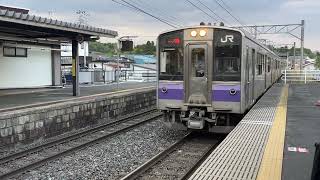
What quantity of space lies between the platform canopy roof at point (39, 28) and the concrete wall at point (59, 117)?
114 inches

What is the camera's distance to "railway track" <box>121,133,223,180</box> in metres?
8.64

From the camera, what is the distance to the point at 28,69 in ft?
80.3

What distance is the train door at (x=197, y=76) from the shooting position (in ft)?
37.4

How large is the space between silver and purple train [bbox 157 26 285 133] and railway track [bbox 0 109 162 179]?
2.60m

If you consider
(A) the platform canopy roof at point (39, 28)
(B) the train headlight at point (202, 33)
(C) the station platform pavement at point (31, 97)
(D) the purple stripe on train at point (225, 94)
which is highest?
(A) the platform canopy roof at point (39, 28)

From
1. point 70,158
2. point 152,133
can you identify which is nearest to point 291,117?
point 152,133

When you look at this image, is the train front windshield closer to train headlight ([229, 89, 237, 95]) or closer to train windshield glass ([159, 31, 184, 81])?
train windshield glass ([159, 31, 184, 81])

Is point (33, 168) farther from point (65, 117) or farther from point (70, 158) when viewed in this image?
point (65, 117)

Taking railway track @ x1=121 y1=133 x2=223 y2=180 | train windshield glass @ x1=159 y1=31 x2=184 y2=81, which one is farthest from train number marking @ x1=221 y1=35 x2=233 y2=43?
railway track @ x1=121 y1=133 x2=223 y2=180

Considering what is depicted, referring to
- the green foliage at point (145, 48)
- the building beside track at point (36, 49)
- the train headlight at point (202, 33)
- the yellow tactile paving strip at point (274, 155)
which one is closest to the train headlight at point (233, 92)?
the yellow tactile paving strip at point (274, 155)

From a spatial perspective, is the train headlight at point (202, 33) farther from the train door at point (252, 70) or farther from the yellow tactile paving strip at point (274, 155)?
the yellow tactile paving strip at point (274, 155)

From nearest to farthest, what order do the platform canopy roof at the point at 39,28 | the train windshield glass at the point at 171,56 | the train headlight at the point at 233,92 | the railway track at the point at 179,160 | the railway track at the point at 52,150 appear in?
the railway track at the point at 179,160
the railway track at the point at 52,150
the train headlight at the point at 233,92
the train windshield glass at the point at 171,56
the platform canopy roof at the point at 39,28

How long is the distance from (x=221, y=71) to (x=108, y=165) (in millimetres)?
3795

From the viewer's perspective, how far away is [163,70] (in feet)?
39.3
